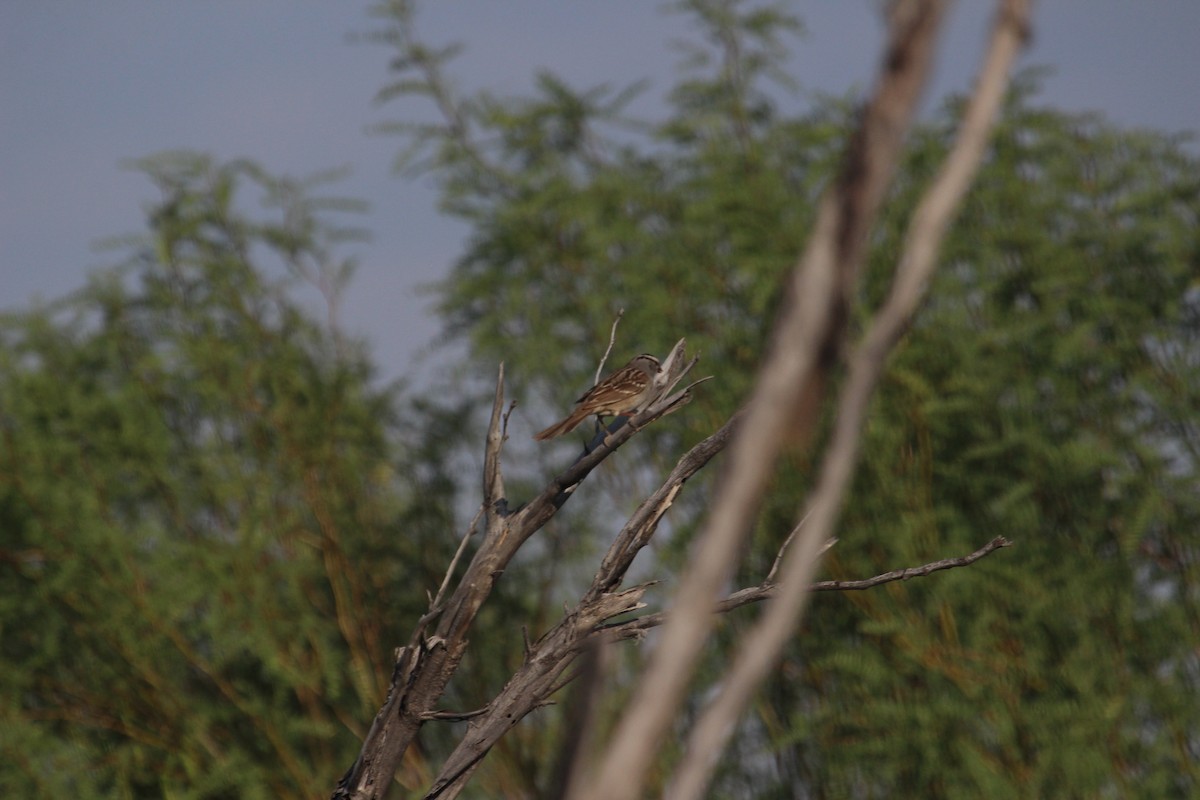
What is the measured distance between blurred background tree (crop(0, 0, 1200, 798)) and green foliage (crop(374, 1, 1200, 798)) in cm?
2

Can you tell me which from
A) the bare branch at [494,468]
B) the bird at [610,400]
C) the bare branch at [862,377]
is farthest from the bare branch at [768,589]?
the bird at [610,400]

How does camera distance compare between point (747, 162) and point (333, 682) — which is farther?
point (333, 682)

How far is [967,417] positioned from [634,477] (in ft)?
6.55

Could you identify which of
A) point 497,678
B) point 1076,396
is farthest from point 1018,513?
point 497,678

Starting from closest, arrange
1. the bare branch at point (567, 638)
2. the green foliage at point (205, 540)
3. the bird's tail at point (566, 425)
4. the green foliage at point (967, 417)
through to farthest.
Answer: the bare branch at point (567, 638) < the bird's tail at point (566, 425) < the green foliage at point (967, 417) < the green foliage at point (205, 540)

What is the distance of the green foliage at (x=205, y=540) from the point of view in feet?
30.0

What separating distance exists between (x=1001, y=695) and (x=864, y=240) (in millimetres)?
6809

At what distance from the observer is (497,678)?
938 cm

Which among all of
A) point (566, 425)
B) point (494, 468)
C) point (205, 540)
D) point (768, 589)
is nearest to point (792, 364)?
point (768, 589)

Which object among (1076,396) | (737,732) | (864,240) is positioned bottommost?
(737,732)

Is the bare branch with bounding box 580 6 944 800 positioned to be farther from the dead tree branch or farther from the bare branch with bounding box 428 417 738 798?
the dead tree branch

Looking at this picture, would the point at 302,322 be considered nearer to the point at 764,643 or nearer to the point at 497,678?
the point at 497,678

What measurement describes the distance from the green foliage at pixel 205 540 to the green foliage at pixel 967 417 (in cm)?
184

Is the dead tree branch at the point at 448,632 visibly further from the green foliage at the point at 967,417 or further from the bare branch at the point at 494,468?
the green foliage at the point at 967,417
